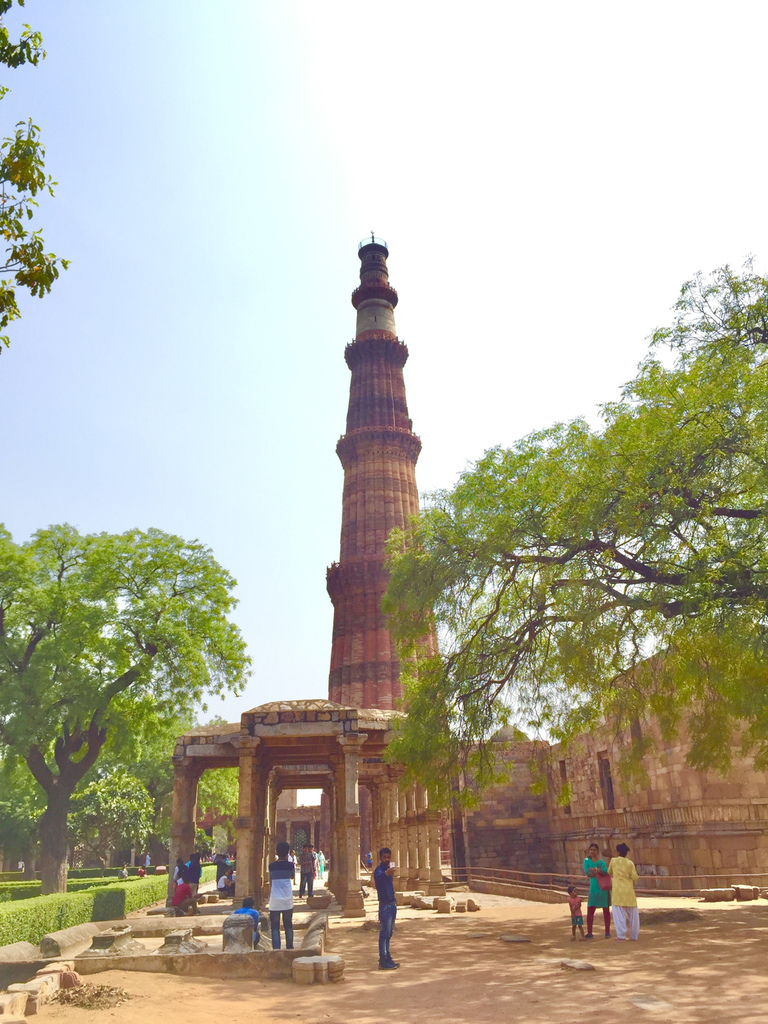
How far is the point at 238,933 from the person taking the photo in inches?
372

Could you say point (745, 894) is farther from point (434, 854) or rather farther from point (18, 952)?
point (18, 952)

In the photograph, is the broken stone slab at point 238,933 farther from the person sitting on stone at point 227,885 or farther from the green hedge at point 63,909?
the person sitting on stone at point 227,885

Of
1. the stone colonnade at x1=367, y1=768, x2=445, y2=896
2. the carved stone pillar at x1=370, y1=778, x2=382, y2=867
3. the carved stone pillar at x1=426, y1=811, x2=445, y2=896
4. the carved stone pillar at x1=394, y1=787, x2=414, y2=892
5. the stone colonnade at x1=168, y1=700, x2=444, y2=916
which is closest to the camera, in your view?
the stone colonnade at x1=168, y1=700, x2=444, y2=916

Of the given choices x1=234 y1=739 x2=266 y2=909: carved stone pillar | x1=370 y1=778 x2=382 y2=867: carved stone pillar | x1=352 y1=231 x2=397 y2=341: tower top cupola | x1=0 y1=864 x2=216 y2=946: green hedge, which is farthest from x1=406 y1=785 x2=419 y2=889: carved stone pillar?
x1=352 y1=231 x2=397 y2=341: tower top cupola

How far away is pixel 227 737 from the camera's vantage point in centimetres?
1762

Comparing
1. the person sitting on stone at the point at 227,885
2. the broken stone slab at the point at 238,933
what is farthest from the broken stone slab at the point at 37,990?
the person sitting on stone at the point at 227,885

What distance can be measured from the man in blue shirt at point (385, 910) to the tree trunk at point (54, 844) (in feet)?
43.3

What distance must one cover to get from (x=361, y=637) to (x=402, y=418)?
1181 cm

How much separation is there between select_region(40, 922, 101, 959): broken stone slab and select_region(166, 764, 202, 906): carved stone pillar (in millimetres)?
6563

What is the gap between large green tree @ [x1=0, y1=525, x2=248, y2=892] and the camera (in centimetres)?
Result: 1934

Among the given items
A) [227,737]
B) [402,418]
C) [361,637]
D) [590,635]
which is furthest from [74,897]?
[402,418]

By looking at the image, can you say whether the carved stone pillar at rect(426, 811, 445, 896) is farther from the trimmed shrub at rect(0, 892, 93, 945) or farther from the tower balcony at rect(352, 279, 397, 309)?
the tower balcony at rect(352, 279, 397, 309)

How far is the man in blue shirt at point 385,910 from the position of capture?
29.9ft

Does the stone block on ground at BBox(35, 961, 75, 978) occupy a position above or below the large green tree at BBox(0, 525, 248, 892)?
below
